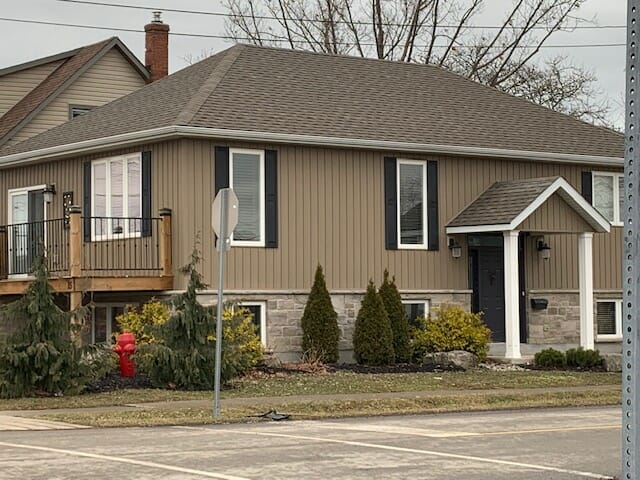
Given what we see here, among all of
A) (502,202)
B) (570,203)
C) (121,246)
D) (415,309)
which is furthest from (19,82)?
(570,203)

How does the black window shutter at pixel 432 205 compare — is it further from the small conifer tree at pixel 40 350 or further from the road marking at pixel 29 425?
the road marking at pixel 29 425

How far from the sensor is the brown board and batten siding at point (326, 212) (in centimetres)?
2341

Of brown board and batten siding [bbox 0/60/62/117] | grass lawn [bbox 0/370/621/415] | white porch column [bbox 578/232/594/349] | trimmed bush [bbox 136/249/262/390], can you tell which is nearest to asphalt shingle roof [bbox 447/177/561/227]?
white porch column [bbox 578/232/594/349]

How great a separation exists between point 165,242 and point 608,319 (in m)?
12.1

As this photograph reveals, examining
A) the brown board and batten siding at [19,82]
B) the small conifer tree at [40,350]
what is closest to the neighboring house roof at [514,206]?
the small conifer tree at [40,350]

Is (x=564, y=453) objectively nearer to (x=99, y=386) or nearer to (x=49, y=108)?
(x=99, y=386)

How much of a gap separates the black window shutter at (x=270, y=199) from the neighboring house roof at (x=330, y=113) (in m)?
0.57

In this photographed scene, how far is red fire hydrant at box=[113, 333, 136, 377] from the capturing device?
20203 millimetres

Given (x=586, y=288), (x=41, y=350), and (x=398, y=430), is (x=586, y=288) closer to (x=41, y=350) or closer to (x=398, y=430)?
(x=41, y=350)

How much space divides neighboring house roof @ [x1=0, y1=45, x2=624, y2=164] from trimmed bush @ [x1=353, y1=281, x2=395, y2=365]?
3532 mm

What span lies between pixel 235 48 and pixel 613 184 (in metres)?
10.1

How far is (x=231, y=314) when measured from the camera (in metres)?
21.4

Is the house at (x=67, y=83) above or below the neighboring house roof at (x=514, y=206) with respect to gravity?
above

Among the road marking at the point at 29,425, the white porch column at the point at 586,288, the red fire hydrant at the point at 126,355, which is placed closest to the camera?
the road marking at the point at 29,425
